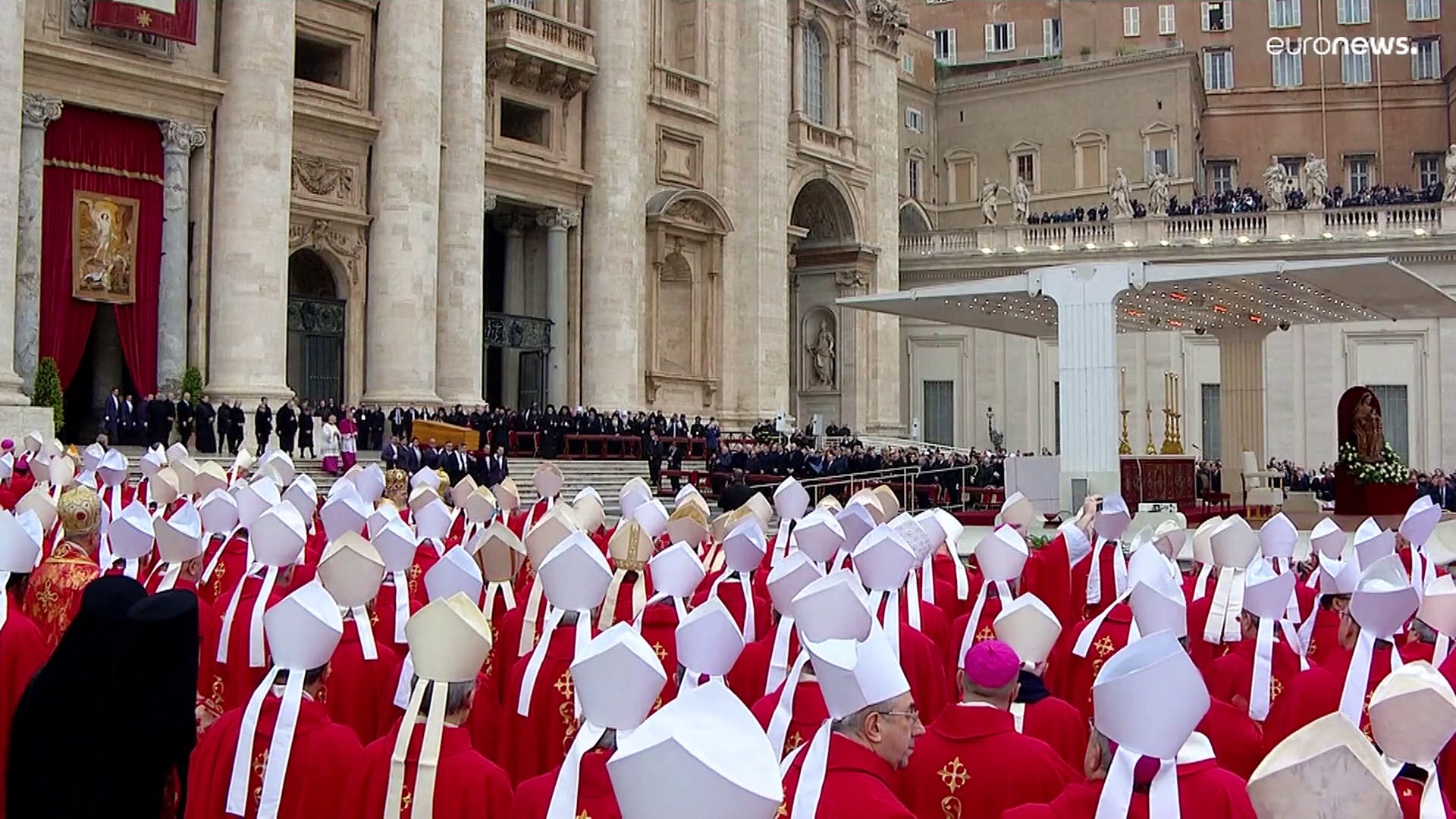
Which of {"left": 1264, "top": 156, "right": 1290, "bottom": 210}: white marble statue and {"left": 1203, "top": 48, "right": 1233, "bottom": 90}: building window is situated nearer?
{"left": 1264, "top": 156, "right": 1290, "bottom": 210}: white marble statue

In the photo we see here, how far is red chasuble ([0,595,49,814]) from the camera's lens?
566cm

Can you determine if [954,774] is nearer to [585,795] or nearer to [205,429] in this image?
[585,795]

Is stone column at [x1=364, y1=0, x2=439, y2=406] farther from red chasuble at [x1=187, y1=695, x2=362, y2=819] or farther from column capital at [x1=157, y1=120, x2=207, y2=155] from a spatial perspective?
red chasuble at [x1=187, y1=695, x2=362, y2=819]

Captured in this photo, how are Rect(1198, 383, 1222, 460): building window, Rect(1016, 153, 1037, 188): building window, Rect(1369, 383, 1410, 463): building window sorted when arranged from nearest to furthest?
Rect(1369, 383, 1410, 463): building window, Rect(1198, 383, 1222, 460): building window, Rect(1016, 153, 1037, 188): building window

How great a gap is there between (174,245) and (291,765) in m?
24.4

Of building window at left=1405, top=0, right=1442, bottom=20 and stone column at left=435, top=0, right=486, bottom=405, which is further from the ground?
building window at left=1405, top=0, right=1442, bottom=20

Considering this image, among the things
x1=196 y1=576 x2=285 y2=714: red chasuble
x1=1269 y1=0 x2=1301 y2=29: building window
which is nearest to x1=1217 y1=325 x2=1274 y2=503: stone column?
x1=196 y1=576 x2=285 y2=714: red chasuble

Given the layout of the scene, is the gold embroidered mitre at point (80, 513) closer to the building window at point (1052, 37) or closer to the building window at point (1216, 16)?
the building window at point (1052, 37)

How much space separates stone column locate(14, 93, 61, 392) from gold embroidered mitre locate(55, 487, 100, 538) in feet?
59.5

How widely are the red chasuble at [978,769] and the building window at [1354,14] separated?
55296 mm

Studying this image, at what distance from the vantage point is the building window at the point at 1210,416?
41094 millimetres

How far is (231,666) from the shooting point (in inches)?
252

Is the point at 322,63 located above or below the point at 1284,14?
below

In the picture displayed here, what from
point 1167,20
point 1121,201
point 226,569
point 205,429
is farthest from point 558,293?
point 1167,20
